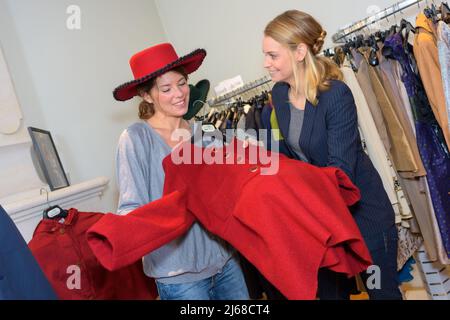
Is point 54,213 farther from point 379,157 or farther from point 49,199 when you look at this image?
point 379,157

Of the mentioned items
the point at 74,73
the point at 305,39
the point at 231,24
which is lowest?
the point at 305,39

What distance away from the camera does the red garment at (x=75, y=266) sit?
53.7 inches

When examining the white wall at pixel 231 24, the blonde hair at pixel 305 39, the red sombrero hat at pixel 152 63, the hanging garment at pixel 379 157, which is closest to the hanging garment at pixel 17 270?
the red sombrero hat at pixel 152 63

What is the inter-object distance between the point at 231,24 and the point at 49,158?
1.42 meters

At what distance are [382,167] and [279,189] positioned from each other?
0.75 m

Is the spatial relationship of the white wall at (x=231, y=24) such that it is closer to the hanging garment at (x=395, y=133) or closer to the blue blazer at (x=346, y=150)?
the hanging garment at (x=395, y=133)

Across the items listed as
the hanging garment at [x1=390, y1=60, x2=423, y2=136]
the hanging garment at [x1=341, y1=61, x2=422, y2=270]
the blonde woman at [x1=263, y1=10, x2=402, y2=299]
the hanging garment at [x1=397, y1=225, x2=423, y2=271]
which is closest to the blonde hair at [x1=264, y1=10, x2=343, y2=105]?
the blonde woman at [x1=263, y1=10, x2=402, y2=299]

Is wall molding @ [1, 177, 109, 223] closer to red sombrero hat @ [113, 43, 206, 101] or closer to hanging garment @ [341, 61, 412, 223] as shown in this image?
red sombrero hat @ [113, 43, 206, 101]

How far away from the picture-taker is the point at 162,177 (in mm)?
1272

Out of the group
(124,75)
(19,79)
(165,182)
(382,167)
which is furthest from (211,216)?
(124,75)

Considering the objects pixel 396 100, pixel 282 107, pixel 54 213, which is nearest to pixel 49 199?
pixel 54 213

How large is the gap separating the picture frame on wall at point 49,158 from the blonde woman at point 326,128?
1.02 metres
